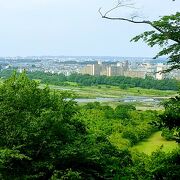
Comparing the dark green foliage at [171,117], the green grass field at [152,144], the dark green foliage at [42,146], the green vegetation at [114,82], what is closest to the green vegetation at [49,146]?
the dark green foliage at [42,146]

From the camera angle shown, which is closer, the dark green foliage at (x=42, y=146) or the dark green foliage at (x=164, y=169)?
the dark green foliage at (x=164, y=169)

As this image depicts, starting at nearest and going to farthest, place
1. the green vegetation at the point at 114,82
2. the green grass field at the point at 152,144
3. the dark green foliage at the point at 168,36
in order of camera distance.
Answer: the dark green foliage at the point at 168,36, the green grass field at the point at 152,144, the green vegetation at the point at 114,82

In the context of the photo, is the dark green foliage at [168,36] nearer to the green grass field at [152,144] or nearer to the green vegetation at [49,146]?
the green vegetation at [49,146]

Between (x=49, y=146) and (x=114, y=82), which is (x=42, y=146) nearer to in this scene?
(x=49, y=146)

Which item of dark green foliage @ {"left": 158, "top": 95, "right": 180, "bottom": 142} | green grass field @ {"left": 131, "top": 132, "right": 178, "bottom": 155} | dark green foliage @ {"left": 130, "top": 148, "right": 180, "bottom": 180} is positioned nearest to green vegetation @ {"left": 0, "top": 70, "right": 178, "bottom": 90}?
green grass field @ {"left": 131, "top": 132, "right": 178, "bottom": 155}

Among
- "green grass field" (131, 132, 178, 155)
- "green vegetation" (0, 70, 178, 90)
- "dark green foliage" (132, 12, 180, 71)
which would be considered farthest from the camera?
"green vegetation" (0, 70, 178, 90)

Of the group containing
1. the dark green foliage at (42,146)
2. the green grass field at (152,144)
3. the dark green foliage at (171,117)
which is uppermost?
the dark green foliage at (171,117)

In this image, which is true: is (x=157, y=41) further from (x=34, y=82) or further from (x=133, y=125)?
(x=133, y=125)

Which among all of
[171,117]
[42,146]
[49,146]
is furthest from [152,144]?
[171,117]

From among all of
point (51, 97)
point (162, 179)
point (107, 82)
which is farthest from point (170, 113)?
point (107, 82)

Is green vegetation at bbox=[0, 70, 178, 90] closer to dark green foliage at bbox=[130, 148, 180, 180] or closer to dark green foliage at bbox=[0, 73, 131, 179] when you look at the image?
dark green foliage at bbox=[0, 73, 131, 179]

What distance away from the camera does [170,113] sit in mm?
8922

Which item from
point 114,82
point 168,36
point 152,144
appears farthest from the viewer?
point 114,82

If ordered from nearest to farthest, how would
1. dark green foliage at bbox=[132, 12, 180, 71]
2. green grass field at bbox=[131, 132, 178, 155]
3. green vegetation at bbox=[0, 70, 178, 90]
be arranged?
dark green foliage at bbox=[132, 12, 180, 71], green grass field at bbox=[131, 132, 178, 155], green vegetation at bbox=[0, 70, 178, 90]
